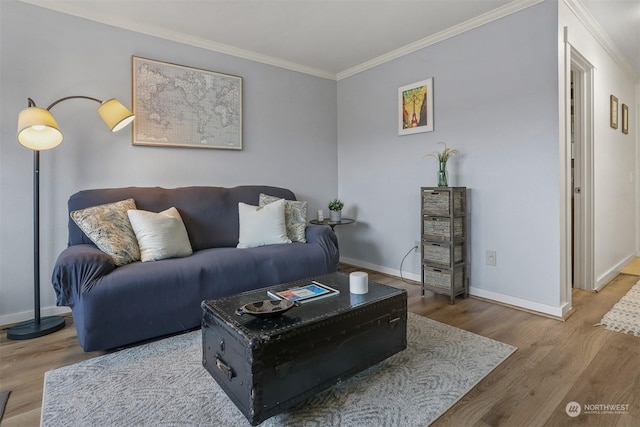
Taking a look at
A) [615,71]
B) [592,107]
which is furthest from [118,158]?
[615,71]

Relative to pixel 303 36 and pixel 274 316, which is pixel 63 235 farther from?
pixel 303 36

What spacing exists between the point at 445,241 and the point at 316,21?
6.91 feet

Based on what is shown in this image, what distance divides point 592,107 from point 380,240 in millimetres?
2224

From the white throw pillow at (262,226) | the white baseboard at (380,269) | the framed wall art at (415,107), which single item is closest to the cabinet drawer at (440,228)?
the white baseboard at (380,269)

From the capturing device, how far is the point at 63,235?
2.58 m

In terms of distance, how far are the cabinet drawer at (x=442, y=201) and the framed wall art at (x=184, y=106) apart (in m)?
1.88

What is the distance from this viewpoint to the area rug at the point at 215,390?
4.51 ft

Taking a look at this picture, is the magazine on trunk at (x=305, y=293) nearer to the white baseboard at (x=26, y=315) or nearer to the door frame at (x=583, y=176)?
the white baseboard at (x=26, y=315)

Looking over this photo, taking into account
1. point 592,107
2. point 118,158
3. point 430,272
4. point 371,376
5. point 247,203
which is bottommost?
point 371,376

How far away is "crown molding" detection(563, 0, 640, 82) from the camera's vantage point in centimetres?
A: 251

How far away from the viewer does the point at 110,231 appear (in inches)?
86.4

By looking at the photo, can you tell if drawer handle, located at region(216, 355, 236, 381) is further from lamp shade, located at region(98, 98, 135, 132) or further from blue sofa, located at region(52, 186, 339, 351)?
lamp shade, located at region(98, 98, 135, 132)

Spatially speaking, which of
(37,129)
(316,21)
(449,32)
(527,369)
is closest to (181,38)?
(316,21)

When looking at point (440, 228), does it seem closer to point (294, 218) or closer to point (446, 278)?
point (446, 278)
